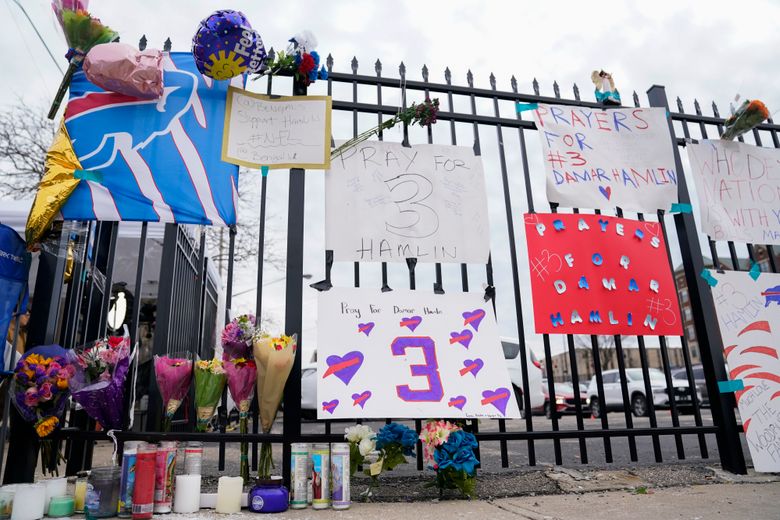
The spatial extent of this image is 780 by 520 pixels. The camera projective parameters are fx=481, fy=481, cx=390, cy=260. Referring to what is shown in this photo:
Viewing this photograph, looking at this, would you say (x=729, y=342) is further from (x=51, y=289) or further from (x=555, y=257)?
(x=51, y=289)

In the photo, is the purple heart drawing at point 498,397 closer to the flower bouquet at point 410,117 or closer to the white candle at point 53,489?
the flower bouquet at point 410,117

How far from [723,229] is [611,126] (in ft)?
3.79

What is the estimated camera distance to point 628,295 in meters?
3.27

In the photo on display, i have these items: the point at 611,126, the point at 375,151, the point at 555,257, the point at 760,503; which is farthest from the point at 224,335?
the point at 611,126

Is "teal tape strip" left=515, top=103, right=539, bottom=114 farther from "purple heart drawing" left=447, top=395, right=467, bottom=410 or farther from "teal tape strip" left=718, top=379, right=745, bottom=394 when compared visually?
"teal tape strip" left=718, top=379, right=745, bottom=394

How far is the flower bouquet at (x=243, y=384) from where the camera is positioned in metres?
2.47

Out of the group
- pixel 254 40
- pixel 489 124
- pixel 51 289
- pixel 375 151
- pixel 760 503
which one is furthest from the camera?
pixel 489 124

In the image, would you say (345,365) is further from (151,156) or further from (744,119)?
(744,119)

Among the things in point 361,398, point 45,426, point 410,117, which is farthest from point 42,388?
point 410,117

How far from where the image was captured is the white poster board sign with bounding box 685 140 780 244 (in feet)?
12.1

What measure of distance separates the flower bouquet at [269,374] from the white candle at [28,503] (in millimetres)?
940

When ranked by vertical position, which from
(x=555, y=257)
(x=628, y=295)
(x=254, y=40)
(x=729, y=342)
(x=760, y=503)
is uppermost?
(x=254, y=40)

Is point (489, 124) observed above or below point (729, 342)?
above

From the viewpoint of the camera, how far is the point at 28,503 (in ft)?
6.82
